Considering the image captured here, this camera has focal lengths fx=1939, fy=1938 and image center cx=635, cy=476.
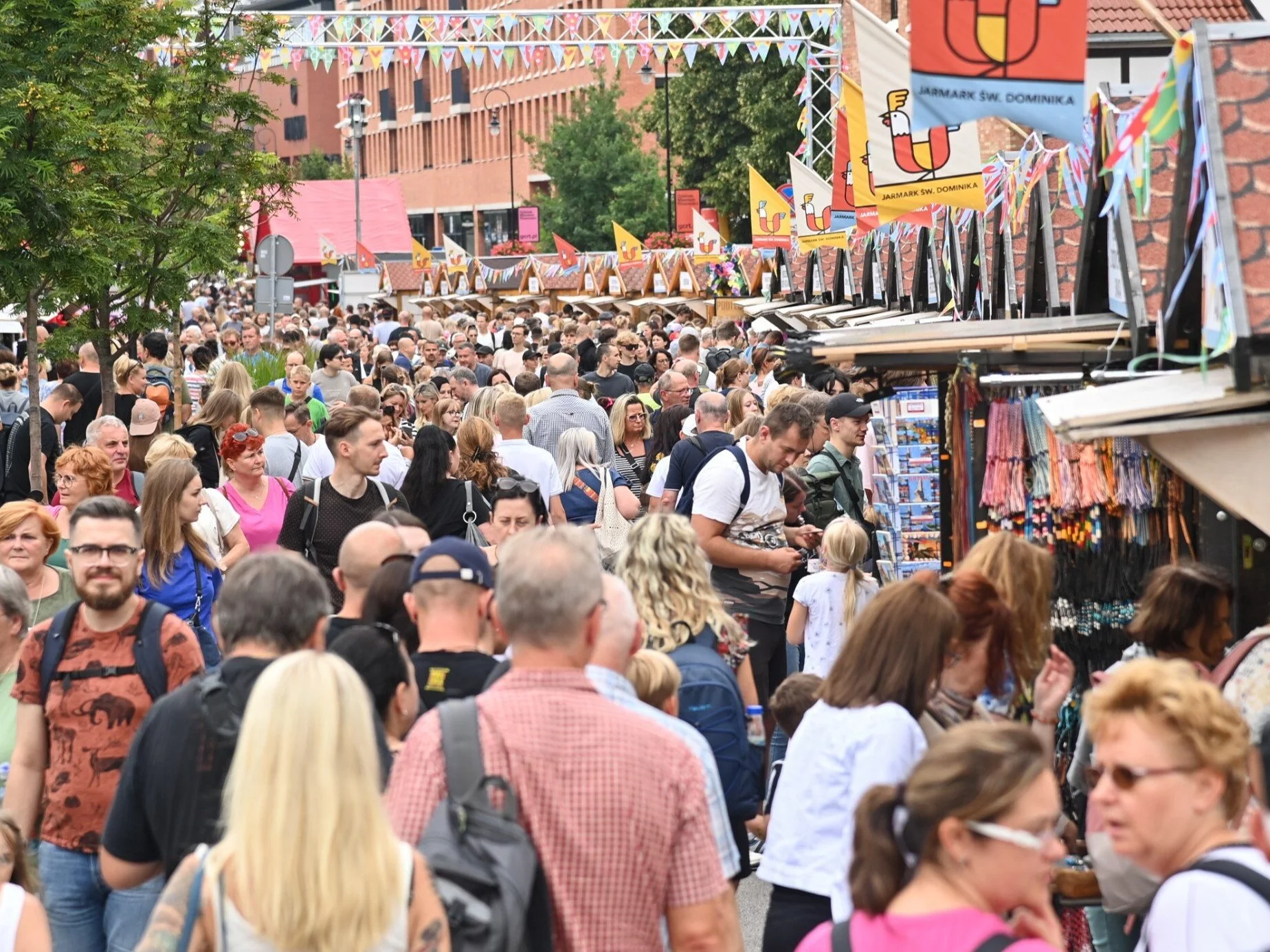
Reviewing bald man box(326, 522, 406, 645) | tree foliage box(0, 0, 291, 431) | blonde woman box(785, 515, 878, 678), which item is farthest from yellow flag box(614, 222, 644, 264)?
bald man box(326, 522, 406, 645)

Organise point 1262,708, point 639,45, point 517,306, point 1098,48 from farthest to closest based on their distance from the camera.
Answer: point 517,306 → point 639,45 → point 1098,48 → point 1262,708

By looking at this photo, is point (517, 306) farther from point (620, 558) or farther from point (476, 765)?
point (476, 765)

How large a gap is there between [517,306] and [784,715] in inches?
1383

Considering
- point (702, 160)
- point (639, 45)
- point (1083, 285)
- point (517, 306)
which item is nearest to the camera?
point (1083, 285)

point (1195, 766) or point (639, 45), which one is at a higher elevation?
point (639, 45)

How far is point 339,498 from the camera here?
845cm

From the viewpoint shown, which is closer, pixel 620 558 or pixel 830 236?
pixel 620 558

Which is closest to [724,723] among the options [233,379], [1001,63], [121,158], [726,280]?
[1001,63]

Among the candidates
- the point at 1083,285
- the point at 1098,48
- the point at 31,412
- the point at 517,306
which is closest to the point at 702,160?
the point at 517,306

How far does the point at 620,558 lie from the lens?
6.19 m

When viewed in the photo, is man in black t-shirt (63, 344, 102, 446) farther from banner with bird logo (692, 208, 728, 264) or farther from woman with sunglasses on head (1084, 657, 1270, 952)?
banner with bird logo (692, 208, 728, 264)

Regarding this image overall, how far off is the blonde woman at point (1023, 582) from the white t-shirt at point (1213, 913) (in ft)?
6.47

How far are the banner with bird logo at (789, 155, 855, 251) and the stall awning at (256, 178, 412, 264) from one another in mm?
35846

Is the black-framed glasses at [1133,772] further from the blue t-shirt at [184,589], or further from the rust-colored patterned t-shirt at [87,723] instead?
the blue t-shirt at [184,589]
